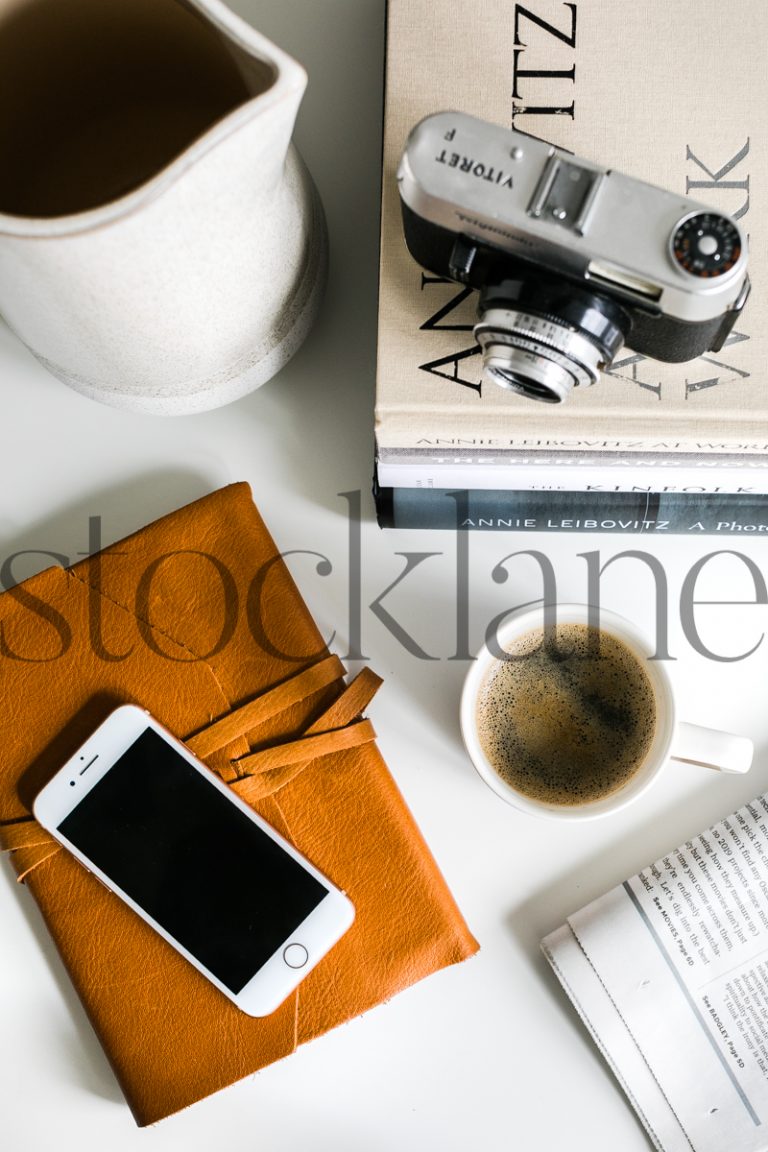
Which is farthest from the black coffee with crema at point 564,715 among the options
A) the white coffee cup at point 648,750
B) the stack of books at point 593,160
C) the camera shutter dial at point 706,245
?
the camera shutter dial at point 706,245

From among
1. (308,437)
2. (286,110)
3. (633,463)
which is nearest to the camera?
(286,110)

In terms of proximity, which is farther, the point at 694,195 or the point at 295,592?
the point at 295,592

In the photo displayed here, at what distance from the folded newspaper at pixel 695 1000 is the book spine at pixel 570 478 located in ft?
0.65

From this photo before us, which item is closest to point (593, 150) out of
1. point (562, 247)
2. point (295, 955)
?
point (562, 247)

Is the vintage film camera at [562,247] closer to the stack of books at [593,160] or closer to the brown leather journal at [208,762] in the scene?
the stack of books at [593,160]

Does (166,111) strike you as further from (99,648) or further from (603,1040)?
(603,1040)

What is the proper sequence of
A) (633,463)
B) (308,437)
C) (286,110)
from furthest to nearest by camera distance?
(308,437) < (633,463) < (286,110)

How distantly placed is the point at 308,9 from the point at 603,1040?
2.03ft

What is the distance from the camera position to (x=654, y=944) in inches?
22.5

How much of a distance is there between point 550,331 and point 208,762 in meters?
0.31

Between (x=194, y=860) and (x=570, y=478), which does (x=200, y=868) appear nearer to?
(x=194, y=860)

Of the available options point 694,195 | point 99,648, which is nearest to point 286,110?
point 694,195

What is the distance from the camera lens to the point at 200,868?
1.84 ft

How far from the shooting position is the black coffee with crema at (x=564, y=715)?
0.57 m
